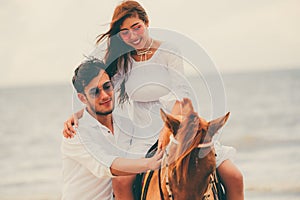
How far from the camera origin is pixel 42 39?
42.9ft

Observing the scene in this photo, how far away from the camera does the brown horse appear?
1.90 metres

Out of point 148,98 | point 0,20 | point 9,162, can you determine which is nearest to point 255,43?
point 0,20

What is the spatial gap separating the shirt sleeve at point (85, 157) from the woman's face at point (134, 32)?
0.42m

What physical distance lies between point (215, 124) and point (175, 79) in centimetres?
45

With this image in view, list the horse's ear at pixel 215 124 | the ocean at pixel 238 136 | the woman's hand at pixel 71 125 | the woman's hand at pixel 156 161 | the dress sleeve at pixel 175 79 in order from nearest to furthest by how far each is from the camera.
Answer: the horse's ear at pixel 215 124, the woman's hand at pixel 156 161, the dress sleeve at pixel 175 79, the woman's hand at pixel 71 125, the ocean at pixel 238 136

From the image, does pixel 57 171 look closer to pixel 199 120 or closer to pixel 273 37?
pixel 199 120

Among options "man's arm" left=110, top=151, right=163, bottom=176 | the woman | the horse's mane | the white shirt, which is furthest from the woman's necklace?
the horse's mane

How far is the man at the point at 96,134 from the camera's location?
2291 millimetres

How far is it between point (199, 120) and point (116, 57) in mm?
614

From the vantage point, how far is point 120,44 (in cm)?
241

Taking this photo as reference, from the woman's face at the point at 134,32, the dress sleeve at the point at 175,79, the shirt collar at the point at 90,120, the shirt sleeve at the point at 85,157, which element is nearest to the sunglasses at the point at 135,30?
the woman's face at the point at 134,32

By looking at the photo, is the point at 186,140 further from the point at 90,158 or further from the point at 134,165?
the point at 90,158

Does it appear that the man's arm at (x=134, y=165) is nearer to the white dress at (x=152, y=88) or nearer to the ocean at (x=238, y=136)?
the white dress at (x=152, y=88)

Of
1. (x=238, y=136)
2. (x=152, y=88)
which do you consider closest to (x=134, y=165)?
(x=152, y=88)
